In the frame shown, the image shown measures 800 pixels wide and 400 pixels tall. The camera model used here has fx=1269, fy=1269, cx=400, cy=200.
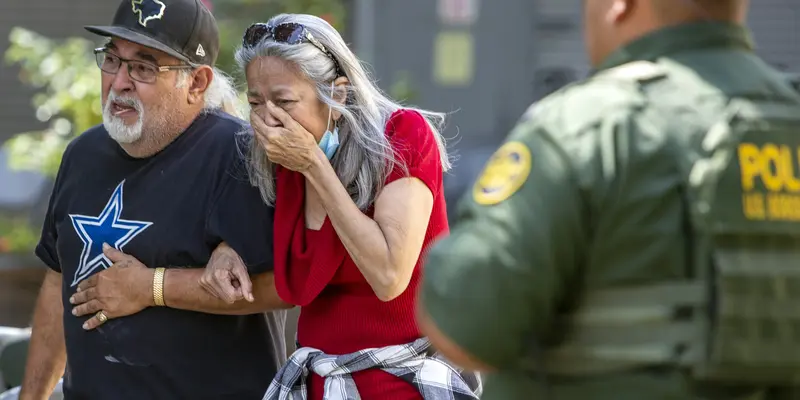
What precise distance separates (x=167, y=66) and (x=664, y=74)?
1.83 m

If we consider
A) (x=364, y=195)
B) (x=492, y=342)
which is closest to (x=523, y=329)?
(x=492, y=342)

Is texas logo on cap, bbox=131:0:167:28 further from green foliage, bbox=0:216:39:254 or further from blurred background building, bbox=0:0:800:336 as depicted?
blurred background building, bbox=0:0:800:336

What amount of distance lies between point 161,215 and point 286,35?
0.64m

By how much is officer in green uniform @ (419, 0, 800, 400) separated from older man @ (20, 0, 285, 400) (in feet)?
4.55

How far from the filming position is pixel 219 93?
3.68 meters

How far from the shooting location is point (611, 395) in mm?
1946

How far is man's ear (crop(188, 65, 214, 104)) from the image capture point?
11.6ft

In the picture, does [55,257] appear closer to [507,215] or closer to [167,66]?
[167,66]

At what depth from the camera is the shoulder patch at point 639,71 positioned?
1.99 meters

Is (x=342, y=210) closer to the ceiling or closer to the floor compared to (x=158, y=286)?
closer to the ceiling

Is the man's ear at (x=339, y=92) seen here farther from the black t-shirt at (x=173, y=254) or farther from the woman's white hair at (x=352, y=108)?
the black t-shirt at (x=173, y=254)

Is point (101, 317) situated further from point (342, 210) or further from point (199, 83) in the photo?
point (342, 210)

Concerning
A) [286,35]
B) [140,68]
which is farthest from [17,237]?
[286,35]

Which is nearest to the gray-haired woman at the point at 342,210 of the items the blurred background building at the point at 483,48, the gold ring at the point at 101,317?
the gold ring at the point at 101,317
